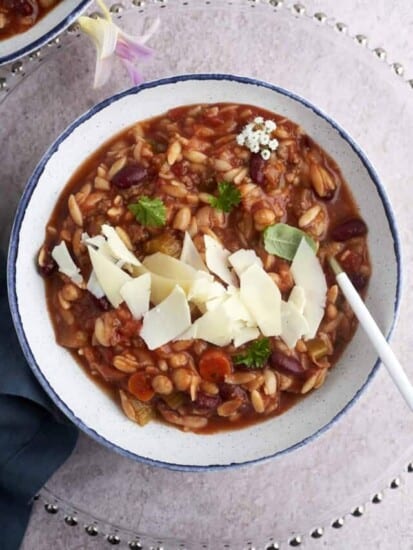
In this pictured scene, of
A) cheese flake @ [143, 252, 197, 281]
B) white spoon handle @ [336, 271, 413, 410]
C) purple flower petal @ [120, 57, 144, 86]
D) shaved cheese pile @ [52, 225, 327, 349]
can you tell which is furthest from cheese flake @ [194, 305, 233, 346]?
purple flower petal @ [120, 57, 144, 86]

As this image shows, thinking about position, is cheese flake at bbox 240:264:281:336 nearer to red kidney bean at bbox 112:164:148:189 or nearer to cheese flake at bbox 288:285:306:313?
cheese flake at bbox 288:285:306:313

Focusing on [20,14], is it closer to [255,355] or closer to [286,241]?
[286,241]

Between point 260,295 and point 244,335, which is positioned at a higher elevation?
point 260,295

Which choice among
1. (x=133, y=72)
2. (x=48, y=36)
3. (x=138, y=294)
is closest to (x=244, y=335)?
(x=138, y=294)

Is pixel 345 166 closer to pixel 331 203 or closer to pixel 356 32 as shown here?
pixel 331 203

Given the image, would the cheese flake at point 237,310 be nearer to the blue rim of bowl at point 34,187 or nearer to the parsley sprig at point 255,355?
the parsley sprig at point 255,355
